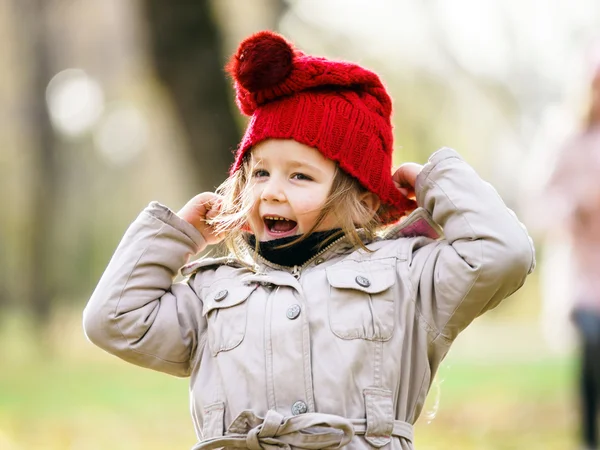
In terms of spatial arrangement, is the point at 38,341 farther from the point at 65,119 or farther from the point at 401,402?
the point at 401,402

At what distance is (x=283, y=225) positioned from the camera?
2861 millimetres

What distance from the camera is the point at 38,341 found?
15.6m

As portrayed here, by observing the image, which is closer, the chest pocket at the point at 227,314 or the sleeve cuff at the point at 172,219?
the chest pocket at the point at 227,314

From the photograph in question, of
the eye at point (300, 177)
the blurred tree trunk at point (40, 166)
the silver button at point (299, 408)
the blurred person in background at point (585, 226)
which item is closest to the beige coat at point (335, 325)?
the silver button at point (299, 408)

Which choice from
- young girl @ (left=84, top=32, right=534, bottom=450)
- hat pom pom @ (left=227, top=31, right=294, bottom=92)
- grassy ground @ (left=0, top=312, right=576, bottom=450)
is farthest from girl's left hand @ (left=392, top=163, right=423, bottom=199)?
grassy ground @ (left=0, top=312, right=576, bottom=450)

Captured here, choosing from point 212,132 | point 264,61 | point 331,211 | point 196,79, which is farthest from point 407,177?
point 196,79

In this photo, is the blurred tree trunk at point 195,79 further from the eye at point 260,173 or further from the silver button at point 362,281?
the silver button at point 362,281

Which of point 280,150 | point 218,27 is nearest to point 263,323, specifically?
point 280,150

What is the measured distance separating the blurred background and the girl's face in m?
0.59

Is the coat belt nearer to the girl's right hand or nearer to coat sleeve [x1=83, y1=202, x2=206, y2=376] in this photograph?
coat sleeve [x1=83, y1=202, x2=206, y2=376]

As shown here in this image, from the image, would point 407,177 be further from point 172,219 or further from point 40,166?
point 40,166

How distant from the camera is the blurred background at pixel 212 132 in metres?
6.27

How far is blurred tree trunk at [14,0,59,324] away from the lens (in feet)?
50.1

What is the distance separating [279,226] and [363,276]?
322 millimetres
